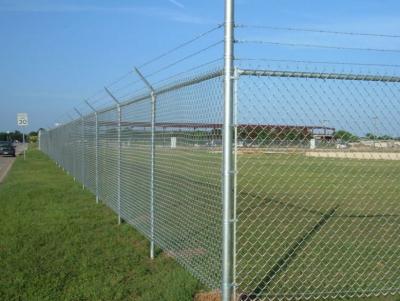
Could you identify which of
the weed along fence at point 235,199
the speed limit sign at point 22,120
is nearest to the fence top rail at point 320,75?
the weed along fence at point 235,199

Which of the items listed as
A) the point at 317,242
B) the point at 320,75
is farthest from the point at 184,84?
the point at 317,242

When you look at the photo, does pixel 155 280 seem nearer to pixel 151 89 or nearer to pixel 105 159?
pixel 151 89

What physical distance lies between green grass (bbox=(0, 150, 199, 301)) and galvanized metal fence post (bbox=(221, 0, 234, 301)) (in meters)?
1.00

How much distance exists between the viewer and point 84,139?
15102 mm

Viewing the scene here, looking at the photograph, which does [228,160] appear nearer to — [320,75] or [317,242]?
[320,75]

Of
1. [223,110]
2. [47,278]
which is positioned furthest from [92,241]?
[223,110]

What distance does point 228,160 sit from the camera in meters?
4.56

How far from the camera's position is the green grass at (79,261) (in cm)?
598

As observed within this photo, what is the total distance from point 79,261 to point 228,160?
3575 mm

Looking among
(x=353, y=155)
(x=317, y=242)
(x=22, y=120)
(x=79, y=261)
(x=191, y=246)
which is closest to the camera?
(x=353, y=155)

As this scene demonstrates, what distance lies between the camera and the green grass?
598 cm

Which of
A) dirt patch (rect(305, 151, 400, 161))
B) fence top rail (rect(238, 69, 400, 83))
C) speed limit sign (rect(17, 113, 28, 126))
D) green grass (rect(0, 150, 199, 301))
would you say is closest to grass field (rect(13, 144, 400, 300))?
green grass (rect(0, 150, 199, 301))

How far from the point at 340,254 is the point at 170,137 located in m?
2.86

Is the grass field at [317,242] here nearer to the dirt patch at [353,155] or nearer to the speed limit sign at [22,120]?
the dirt patch at [353,155]
